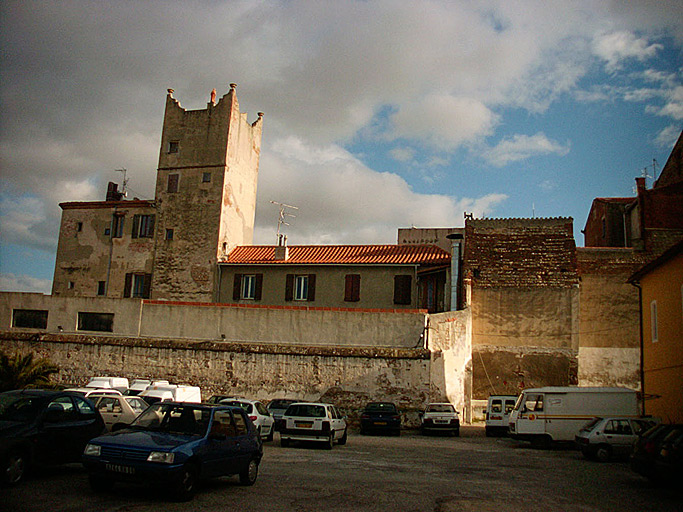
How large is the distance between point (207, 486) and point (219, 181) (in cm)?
2945

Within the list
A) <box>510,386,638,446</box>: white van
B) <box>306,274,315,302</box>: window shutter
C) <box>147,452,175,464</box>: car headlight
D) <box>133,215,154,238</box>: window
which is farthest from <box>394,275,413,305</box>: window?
<box>147,452,175,464</box>: car headlight

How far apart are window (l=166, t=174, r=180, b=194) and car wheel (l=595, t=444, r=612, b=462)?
1156 inches

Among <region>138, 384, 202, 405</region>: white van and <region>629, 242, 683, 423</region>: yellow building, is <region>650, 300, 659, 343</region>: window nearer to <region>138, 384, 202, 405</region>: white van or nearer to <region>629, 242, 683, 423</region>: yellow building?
<region>629, 242, 683, 423</region>: yellow building

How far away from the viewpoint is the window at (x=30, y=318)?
3084 cm

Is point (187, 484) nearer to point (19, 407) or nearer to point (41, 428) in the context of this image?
point (41, 428)

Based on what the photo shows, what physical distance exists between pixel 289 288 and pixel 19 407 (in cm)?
2633

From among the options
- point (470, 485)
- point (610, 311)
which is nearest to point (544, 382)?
point (610, 311)

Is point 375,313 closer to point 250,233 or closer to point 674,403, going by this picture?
point 674,403

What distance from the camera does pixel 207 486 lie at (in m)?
10.6

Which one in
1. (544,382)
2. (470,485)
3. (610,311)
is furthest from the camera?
(610,311)

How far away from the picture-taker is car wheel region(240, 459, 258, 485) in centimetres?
1064

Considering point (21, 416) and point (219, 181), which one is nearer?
point (21, 416)

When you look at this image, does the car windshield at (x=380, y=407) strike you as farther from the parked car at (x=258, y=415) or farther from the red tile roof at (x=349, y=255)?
the red tile roof at (x=349, y=255)

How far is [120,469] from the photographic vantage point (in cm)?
867
